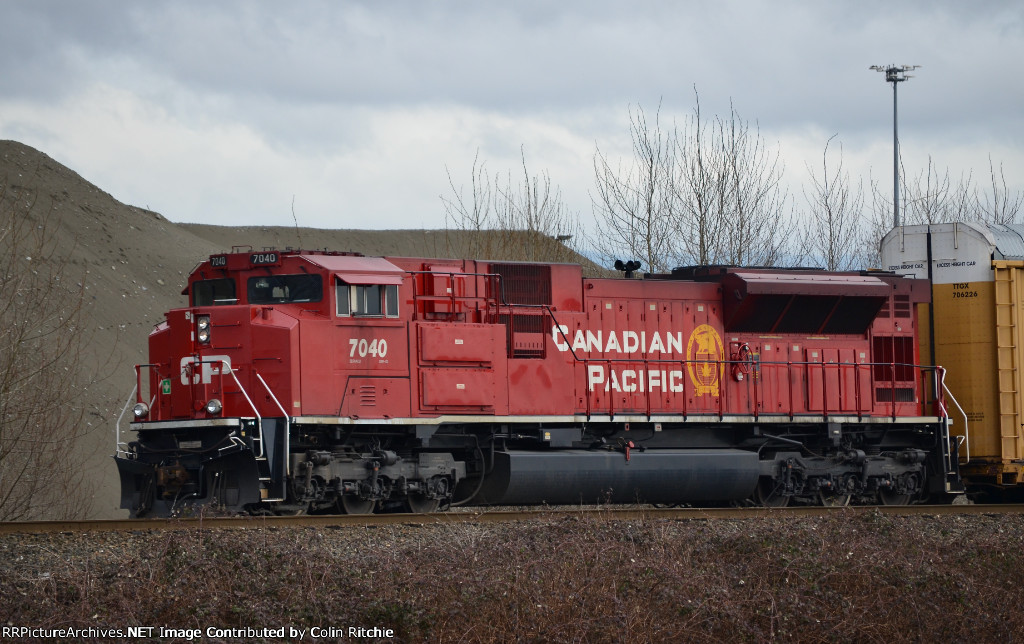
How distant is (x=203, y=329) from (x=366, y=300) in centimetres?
204

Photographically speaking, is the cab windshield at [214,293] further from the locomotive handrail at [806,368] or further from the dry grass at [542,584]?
the locomotive handrail at [806,368]

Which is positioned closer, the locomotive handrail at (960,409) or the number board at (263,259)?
the number board at (263,259)

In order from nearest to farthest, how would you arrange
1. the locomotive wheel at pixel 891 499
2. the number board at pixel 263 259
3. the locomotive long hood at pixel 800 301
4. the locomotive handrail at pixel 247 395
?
the locomotive handrail at pixel 247 395
the number board at pixel 263 259
the locomotive long hood at pixel 800 301
the locomotive wheel at pixel 891 499

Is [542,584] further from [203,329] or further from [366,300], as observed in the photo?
[203,329]

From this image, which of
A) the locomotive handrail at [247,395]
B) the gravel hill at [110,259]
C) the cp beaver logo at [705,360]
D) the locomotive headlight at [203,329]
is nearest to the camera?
the locomotive handrail at [247,395]

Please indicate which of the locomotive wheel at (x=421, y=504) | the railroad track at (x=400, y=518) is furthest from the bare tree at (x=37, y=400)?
the locomotive wheel at (x=421, y=504)

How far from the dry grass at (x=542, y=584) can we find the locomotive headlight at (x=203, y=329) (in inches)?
128

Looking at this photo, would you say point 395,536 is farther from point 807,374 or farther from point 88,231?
point 88,231

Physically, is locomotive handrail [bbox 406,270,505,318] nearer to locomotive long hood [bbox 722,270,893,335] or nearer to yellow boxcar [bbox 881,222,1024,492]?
locomotive long hood [bbox 722,270,893,335]

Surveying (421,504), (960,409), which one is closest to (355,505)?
(421,504)

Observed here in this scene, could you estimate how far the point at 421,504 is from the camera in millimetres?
15180

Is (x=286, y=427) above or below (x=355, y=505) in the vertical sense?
above

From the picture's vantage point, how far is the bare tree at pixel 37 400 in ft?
58.5

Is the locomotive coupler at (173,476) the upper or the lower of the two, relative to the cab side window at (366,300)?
lower
